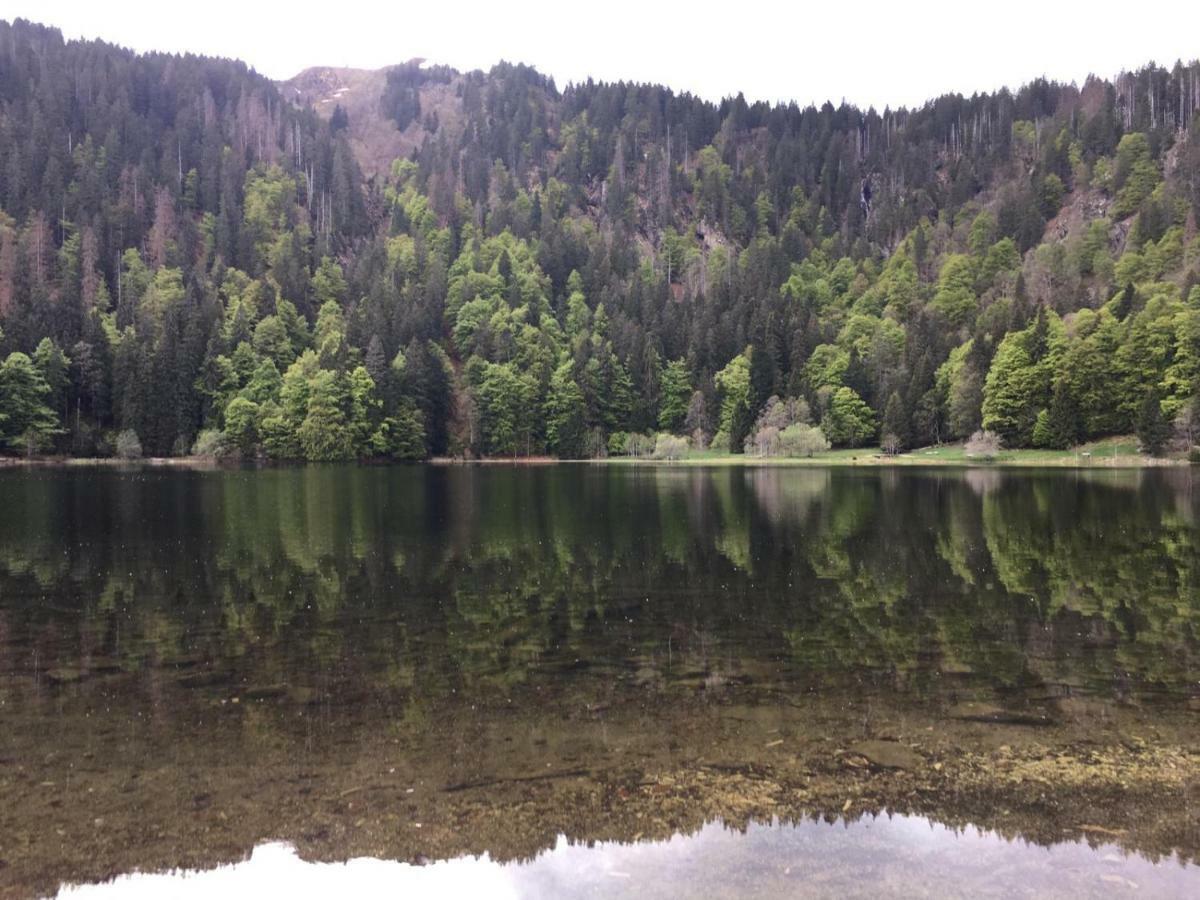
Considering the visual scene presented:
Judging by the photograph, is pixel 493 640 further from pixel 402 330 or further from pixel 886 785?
pixel 402 330

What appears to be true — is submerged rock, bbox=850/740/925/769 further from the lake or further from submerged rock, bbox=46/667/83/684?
submerged rock, bbox=46/667/83/684

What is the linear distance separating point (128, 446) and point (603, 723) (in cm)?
13495

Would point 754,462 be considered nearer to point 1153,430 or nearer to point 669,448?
point 669,448

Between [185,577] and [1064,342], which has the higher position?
[1064,342]

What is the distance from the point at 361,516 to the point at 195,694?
3217cm

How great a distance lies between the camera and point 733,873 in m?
9.07

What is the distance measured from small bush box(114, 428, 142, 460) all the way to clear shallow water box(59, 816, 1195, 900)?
136451mm

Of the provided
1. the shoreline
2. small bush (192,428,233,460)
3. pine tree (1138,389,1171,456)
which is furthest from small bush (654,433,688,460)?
small bush (192,428,233,460)

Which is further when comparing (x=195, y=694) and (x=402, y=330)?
(x=402, y=330)

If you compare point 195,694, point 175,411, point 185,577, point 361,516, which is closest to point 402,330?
point 175,411

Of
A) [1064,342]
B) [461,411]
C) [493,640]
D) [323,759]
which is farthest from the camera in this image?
[461,411]

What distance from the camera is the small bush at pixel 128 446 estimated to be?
427 ft

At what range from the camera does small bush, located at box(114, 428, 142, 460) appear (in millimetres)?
130000

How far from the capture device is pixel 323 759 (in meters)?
12.0
